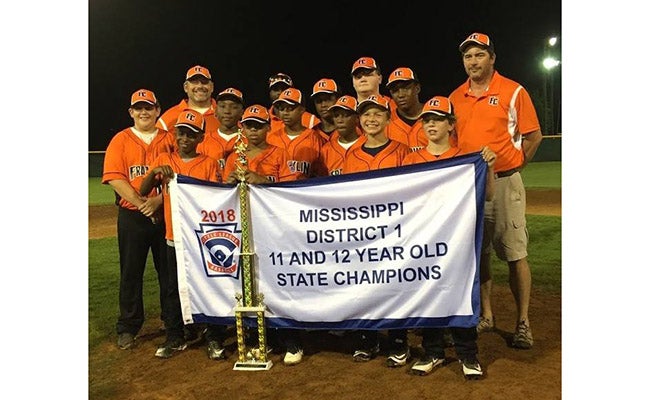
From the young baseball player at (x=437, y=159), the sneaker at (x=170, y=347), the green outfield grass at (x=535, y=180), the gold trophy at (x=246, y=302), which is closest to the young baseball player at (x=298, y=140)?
the gold trophy at (x=246, y=302)

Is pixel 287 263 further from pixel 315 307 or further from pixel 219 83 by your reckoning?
pixel 219 83

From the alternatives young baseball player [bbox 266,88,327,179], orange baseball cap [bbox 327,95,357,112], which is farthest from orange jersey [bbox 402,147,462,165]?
young baseball player [bbox 266,88,327,179]

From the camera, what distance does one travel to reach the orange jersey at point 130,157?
4441 millimetres

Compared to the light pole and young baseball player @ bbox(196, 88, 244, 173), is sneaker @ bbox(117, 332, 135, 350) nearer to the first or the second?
young baseball player @ bbox(196, 88, 244, 173)

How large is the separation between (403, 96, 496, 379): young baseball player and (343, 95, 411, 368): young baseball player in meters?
0.12

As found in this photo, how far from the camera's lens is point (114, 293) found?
6.38m

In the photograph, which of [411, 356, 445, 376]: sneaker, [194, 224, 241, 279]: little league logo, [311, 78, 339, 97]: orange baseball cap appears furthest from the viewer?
[311, 78, 339, 97]: orange baseball cap

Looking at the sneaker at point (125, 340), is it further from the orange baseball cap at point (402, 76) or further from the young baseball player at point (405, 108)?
the orange baseball cap at point (402, 76)

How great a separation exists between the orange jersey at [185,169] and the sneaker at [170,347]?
2.66 ft

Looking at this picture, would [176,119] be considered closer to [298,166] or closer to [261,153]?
[261,153]

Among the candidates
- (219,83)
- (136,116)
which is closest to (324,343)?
(136,116)

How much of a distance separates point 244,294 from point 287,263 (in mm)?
389

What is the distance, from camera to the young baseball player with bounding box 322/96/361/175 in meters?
4.09

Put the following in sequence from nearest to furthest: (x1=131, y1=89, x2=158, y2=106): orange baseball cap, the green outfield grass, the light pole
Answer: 1. (x1=131, y1=89, x2=158, y2=106): orange baseball cap
2. the green outfield grass
3. the light pole
